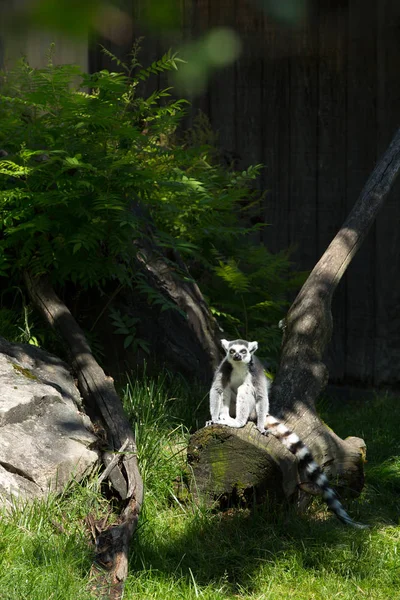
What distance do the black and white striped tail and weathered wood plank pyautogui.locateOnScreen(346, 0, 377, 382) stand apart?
373 cm

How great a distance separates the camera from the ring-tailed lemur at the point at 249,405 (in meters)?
4.99

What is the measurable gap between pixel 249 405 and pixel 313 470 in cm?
58

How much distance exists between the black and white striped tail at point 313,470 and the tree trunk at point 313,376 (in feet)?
0.59

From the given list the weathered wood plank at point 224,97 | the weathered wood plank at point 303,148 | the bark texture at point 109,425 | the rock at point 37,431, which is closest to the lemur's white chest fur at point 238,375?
the bark texture at point 109,425

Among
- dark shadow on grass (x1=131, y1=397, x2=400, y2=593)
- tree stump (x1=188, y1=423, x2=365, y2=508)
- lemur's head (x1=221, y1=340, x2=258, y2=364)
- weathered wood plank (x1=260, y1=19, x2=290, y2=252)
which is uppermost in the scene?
weathered wood plank (x1=260, y1=19, x2=290, y2=252)

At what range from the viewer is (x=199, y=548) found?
4473 millimetres

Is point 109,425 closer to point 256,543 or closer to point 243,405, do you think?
point 243,405

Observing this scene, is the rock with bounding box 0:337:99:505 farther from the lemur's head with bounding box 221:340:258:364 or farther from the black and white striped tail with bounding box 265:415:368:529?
the black and white striped tail with bounding box 265:415:368:529

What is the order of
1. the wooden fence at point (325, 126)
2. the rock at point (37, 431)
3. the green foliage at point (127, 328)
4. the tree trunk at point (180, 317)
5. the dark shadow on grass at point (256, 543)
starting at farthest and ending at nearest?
the wooden fence at point (325, 126) < the tree trunk at point (180, 317) < the green foliage at point (127, 328) < the rock at point (37, 431) < the dark shadow on grass at point (256, 543)

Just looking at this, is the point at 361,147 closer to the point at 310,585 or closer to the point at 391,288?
the point at 391,288

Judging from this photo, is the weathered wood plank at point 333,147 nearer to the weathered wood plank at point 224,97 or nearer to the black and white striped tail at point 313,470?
the weathered wood plank at point 224,97

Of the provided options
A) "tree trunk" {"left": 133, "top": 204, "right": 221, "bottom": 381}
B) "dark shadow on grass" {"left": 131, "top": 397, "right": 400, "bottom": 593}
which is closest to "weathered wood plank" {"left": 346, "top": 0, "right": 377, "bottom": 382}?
"tree trunk" {"left": 133, "top": 204, "right": 221, "bottom": 381}

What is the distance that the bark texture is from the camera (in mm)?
4176

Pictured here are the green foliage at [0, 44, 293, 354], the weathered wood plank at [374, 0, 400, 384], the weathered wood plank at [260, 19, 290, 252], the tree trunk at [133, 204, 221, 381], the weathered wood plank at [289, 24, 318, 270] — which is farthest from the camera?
the weathered wood plank at [260, 19, 290, 252]
